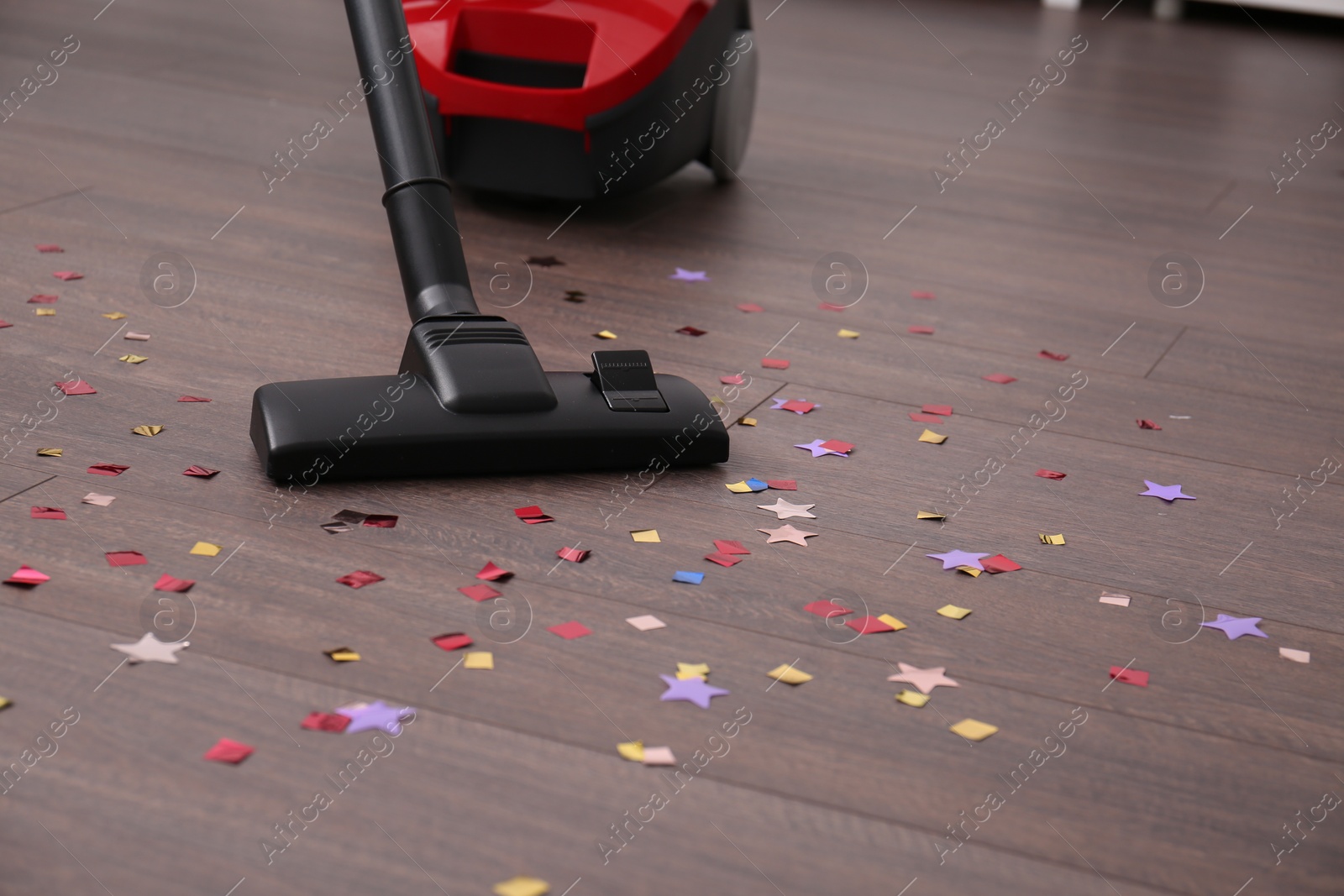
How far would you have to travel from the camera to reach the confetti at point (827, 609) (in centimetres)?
103

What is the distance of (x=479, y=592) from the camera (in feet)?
3.38

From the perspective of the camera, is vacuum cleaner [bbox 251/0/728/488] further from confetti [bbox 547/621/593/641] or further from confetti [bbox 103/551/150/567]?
confetti [bbox 547/621/593/641]

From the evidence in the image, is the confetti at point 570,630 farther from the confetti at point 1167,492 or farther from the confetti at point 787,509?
the confetti at point 1167,492

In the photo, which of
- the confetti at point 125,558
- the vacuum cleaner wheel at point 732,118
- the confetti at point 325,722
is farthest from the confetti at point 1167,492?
the vacuum cleaner wheel at point 732,118

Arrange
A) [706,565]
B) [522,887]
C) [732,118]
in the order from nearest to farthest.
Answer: [522,887]
[706,565]
[732,118]

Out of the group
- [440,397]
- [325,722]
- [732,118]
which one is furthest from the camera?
[732,118]

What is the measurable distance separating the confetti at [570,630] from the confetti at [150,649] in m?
0.26

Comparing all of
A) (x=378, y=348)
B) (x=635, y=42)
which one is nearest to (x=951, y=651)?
(x=378, y=348)

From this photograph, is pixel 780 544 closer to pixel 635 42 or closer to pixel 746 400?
pixel 746 400

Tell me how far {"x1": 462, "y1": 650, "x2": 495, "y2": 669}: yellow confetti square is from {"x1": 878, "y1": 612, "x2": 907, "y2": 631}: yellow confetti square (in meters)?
0.30

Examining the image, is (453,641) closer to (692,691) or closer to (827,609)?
(692,691)

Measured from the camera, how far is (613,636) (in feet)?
3.24

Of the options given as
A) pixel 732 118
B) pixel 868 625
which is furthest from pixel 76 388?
pixel 732 118

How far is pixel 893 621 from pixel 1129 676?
0.57 feet
